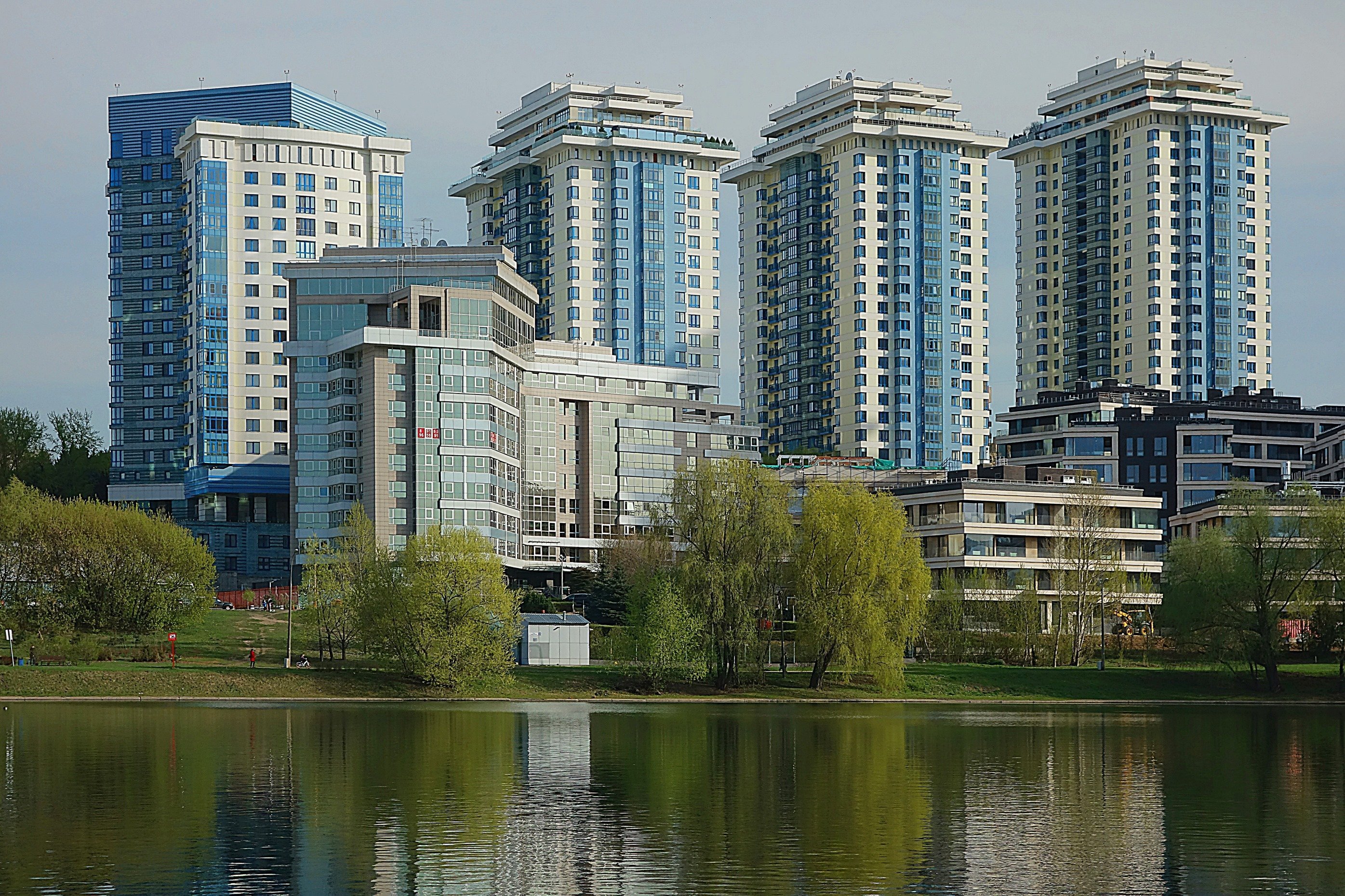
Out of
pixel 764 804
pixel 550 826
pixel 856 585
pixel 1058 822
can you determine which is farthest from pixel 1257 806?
pixel 856 585

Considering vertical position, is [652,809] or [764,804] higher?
[652,809]

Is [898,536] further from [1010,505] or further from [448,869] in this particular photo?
[448,869]

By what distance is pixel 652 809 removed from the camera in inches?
1912

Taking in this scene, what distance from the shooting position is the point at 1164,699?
119 meters

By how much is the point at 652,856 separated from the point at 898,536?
80.5 metres

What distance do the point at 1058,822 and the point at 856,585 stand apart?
2629 inches

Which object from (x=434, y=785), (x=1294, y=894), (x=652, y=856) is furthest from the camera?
(x=434, y=785)

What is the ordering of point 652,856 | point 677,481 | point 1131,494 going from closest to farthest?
point 652,856, point 677,481, point 1131,494

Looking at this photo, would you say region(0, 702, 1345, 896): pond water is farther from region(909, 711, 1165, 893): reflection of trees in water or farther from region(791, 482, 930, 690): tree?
region(791, 482, 930, 690): tree

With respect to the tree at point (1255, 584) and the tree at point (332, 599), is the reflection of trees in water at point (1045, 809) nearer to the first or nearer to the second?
the tree at point (1255, 584)

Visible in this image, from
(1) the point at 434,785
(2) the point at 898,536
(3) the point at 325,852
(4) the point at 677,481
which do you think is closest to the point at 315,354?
(4) the point at 677,481

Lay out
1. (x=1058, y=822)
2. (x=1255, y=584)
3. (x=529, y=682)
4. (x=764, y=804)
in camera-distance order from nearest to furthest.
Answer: (x=1058, y=822)
(x=764, y=804)
(x=529, y=682)
(x=1255, y=584)

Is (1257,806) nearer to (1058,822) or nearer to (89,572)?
(1058,822)

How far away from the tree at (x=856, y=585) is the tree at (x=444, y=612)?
20.6 meters
